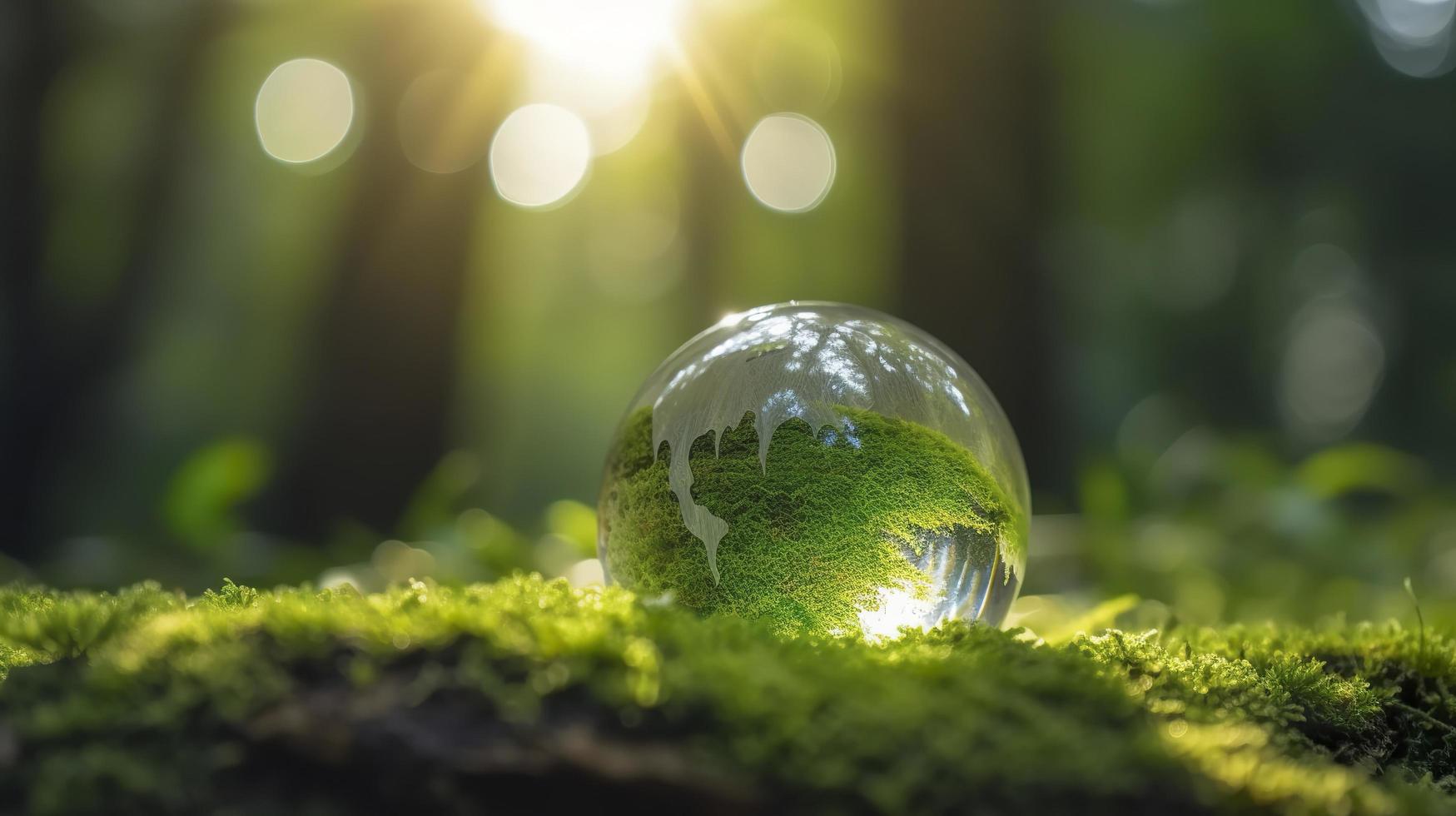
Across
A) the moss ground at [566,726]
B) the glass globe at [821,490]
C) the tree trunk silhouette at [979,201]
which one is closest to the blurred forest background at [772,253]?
the tree trunk silhouette at [979,201]

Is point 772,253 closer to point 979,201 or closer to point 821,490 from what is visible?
point 979,201

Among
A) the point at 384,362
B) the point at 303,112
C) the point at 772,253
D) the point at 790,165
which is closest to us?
the point at 384,362

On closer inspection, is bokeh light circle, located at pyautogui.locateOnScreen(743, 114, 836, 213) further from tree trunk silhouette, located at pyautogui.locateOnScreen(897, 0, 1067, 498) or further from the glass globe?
the glass globe

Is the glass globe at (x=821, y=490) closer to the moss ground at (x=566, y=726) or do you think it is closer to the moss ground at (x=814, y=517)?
the moss ground at (x=814, y=517)

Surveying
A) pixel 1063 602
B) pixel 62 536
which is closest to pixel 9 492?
pixel 62 536

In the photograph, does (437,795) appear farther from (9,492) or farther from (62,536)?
(62,536)

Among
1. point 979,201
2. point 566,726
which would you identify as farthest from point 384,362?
point 566,726

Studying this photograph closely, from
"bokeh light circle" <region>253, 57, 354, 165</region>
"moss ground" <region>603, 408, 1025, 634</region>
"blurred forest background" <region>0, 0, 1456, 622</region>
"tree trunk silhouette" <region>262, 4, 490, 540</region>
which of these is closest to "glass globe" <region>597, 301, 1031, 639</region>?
"moss ground" <region>603, 408, 1025, 634</region>
